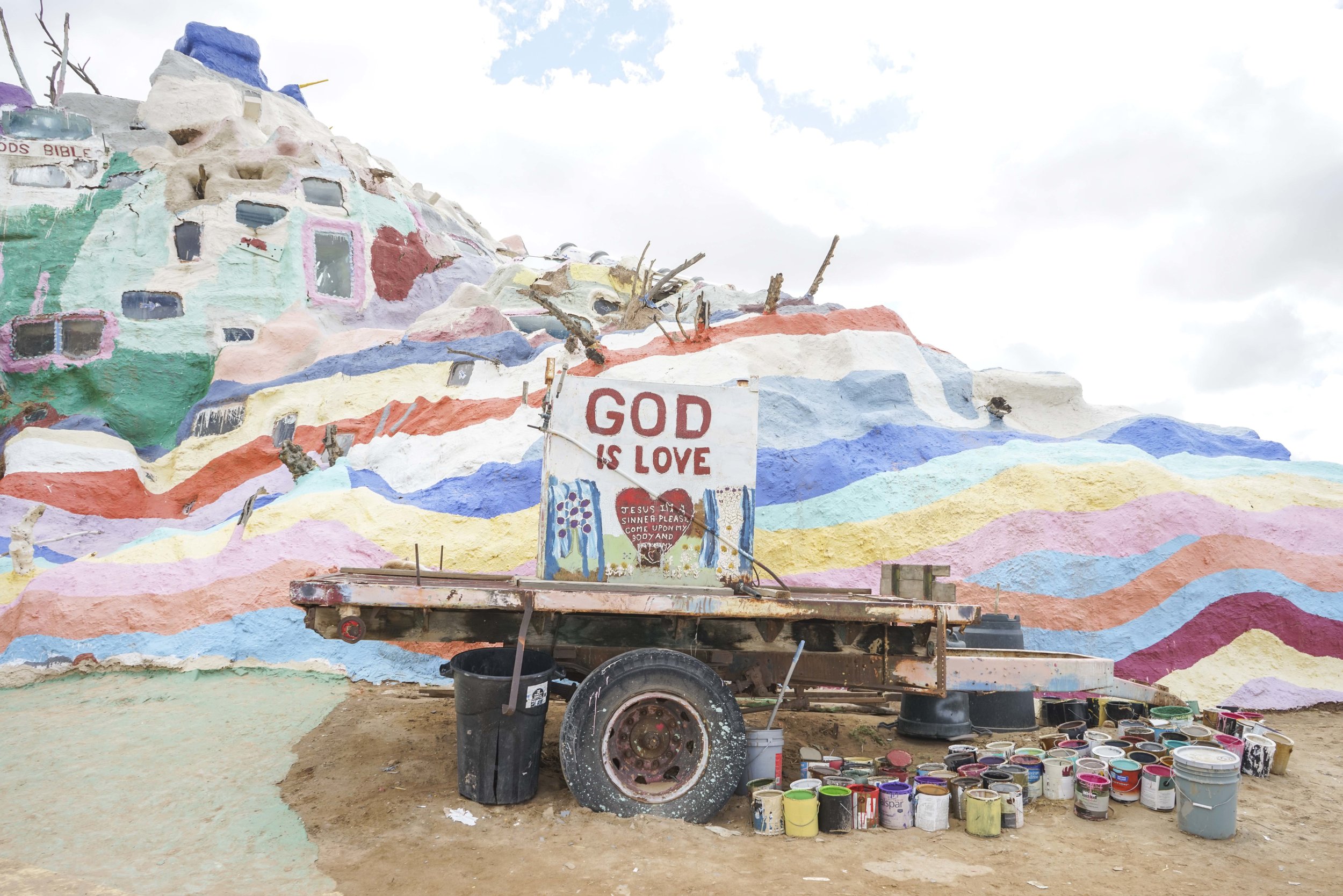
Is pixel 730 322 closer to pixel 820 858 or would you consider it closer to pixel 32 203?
pixel 820 858

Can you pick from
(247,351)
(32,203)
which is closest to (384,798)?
(247,351)

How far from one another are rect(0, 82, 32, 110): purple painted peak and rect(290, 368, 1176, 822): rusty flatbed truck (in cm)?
2442

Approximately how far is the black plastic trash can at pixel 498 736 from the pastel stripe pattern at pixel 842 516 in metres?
4.30

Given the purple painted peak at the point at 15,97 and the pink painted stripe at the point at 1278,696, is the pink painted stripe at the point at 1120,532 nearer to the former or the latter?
the pink painted stripe at the point at 1278,696

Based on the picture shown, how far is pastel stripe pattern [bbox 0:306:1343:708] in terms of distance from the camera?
920 cm

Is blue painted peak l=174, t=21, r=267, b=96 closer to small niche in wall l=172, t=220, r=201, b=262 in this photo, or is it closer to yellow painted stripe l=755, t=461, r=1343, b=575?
small niche in wall l=172, t=220, r=201, b=262

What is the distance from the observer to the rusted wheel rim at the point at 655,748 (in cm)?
505

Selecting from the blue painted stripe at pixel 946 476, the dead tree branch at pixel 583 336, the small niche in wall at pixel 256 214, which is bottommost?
the blue painted stripe at pixel 946 476

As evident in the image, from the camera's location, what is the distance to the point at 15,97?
22.7 metres

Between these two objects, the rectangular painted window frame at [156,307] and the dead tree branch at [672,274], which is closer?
the dead tree branch at [672,274]

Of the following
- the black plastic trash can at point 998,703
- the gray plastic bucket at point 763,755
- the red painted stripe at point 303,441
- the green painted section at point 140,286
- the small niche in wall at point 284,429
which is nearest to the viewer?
the gray plastic bucket at point 763,755

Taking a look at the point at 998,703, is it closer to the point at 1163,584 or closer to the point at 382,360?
the point at 1163,584

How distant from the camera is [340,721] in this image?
738 cm

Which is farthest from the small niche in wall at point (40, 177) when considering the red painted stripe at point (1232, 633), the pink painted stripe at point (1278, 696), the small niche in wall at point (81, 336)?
the pink painted stripe at point (1278, 696)
